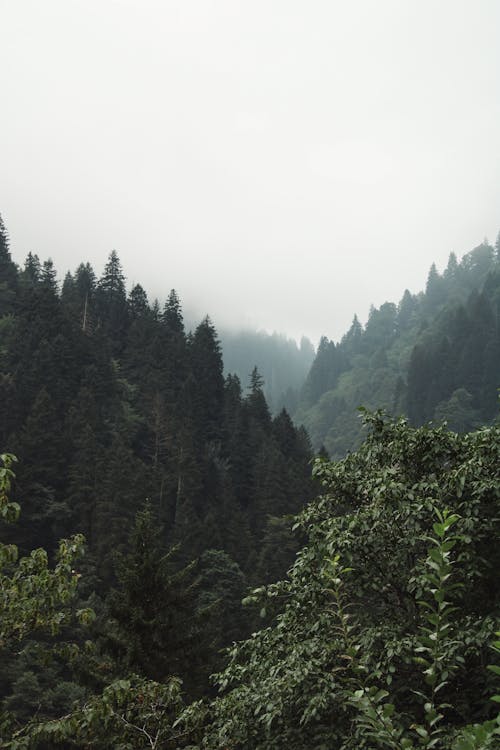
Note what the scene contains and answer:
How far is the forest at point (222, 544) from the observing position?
6.35 meters

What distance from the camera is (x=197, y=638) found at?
50.1 ft

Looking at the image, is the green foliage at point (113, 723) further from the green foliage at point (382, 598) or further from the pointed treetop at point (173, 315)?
the pointed treetop at point (173, 315)

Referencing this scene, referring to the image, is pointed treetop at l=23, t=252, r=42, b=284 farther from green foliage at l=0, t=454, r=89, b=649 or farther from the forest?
green foliage at l=0, t=454, r=89, b=649

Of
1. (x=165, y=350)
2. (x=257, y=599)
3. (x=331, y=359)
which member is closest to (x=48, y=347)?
(x=165, y=350)

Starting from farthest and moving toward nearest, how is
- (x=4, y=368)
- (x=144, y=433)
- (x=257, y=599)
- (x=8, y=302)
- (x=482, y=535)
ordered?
1. (x=8, y=302)
2. (x=144, y=433)
3. (x=4, y=368)
4. (x=257, y=599)
5. (x=482, y=535)

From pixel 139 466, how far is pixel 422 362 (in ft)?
270

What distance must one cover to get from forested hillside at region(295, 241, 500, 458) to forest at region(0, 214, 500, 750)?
30.4 inches

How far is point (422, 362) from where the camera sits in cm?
11131

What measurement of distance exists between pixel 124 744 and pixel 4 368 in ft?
175

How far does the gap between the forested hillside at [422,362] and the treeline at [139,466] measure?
2666 centimetres

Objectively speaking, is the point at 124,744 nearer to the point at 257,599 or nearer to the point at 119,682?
the point at 119,682

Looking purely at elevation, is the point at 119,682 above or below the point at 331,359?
below

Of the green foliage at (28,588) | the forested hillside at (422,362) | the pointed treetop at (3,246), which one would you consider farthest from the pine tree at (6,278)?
the green foliage at (28,588)

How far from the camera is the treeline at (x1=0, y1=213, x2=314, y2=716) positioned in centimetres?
1557
